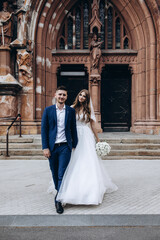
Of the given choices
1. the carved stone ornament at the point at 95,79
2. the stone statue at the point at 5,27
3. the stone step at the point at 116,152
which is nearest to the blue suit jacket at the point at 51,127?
the stone step at the point at 116,152

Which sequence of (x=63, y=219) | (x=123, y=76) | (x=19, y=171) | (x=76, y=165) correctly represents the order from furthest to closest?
(x=123, y=76) → (x=19, y=171) → (x=76, y=165) → (x=63, y=219)

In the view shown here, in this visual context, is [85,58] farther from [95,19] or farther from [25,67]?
[25,67]

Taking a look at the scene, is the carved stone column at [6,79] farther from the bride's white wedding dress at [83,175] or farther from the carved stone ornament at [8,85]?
the bride's white wedding dress at [83,175]

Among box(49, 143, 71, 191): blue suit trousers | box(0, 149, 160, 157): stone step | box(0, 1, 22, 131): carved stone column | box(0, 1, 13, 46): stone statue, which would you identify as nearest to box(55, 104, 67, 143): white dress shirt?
box(49, 143, 71, 191): blue suit trousers

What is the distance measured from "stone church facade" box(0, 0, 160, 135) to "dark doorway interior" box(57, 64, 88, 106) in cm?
5

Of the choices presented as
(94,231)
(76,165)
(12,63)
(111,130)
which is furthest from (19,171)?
(111,130)

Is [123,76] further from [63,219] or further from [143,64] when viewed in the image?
[63,219]

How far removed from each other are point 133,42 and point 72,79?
3.50m

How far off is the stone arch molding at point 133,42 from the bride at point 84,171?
323 inches

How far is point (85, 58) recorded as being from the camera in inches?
540

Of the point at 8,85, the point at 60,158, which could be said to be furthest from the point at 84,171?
the point at 8,85

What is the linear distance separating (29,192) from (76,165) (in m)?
1.09

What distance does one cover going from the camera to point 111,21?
14.1m

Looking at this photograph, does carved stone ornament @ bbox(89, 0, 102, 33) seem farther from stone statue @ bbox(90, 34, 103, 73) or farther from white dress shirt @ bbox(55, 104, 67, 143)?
white dress shirt @ bbox(55, 104, 67, 143)
